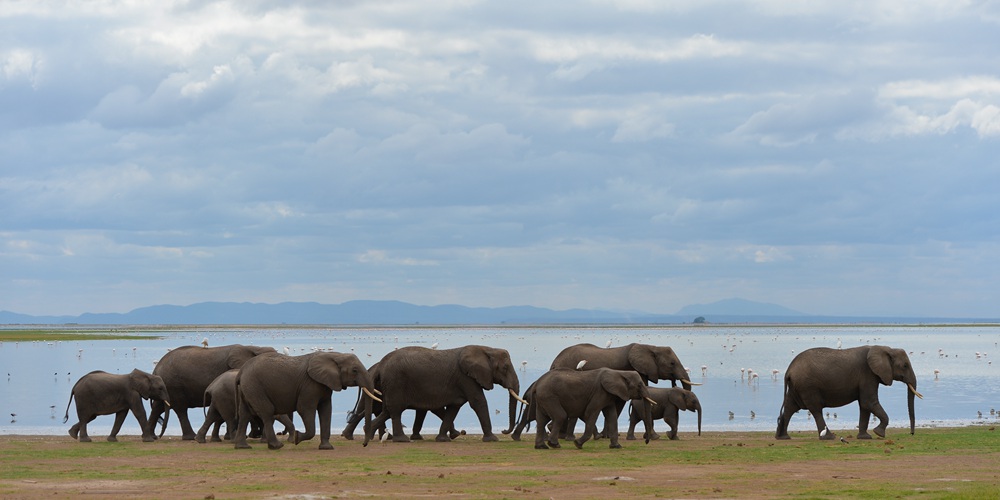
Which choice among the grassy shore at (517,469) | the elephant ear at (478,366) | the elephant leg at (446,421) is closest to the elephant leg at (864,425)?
the grassy shore at (517,469)

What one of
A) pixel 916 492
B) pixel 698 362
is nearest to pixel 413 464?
pixel 916 492

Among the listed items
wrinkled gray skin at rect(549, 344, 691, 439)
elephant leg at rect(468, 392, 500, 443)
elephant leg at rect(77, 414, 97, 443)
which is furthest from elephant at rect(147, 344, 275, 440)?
wrinkled gray skin at rect(549, 344, 691, 439)

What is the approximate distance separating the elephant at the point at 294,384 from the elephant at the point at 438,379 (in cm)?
264

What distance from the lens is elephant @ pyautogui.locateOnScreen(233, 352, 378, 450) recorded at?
25438 millimetres

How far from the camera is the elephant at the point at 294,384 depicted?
25.4m

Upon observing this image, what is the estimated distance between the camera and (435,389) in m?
28.5

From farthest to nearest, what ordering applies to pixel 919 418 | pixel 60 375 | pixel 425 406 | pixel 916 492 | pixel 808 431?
pixel 60 375
pixel 919 418
pixel 808 431
pixel 425 406
pixel 916 492

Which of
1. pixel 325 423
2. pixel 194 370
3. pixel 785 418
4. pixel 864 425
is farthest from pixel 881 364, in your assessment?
pixel 194 370

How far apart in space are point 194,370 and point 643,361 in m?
10.3

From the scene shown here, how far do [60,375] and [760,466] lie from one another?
53.3 meters

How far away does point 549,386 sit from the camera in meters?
25.4

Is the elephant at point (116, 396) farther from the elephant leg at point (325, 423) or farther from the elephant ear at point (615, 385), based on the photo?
the elephant ear at point (615, 385)

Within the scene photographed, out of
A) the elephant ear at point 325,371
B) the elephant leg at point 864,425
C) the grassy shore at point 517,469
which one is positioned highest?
the elephant ear at point 325,371

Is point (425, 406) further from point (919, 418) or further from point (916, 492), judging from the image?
point (919, 418)
